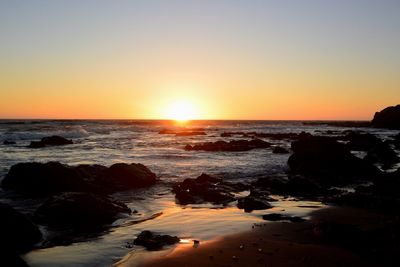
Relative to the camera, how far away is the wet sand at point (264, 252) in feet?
27.2

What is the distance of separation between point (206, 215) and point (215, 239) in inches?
120

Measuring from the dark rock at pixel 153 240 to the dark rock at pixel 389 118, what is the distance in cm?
10075

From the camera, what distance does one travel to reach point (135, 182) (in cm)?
2019

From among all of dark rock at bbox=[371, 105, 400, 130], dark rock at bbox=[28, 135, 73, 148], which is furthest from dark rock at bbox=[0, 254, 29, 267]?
dark rock at bbox=[371, 105, 400, 130]

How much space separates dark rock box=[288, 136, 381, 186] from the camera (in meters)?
23.3

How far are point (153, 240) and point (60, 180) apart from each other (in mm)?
9902

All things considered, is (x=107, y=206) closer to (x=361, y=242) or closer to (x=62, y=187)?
(x=62, y=187)

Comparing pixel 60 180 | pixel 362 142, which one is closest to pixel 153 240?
pixel 60 180

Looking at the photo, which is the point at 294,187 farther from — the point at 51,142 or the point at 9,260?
the point at 51,142

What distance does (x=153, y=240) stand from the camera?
983 centimetres

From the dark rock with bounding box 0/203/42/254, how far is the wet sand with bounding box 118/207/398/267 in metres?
3.08

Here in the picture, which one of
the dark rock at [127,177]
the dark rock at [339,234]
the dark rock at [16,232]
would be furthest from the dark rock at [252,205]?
the dark rock at [127,177]

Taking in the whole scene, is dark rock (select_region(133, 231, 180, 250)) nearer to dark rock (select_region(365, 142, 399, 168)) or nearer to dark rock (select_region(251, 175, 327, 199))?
dark rock (select_region(251, 175, 327, 199))

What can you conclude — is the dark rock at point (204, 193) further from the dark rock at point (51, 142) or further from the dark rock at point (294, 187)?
the dark rock at point (51, 142)
